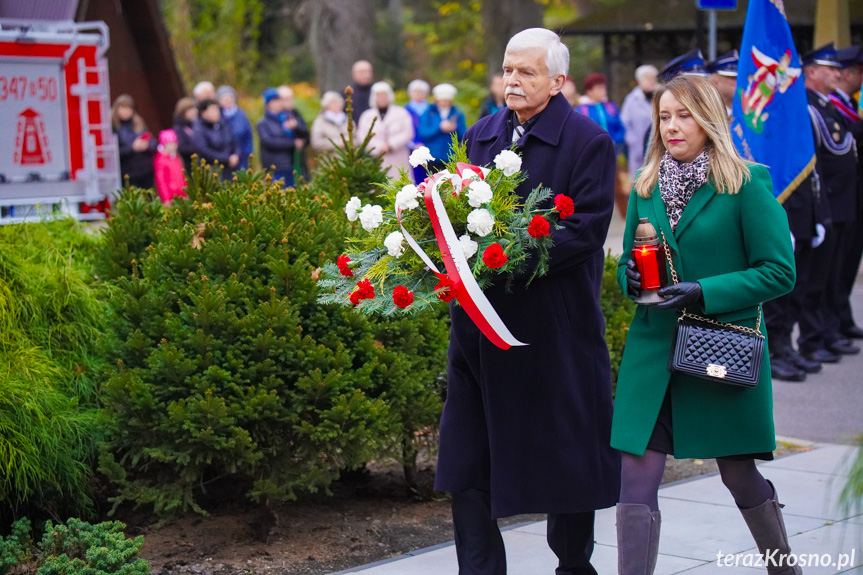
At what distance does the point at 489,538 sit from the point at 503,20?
20.4 metres

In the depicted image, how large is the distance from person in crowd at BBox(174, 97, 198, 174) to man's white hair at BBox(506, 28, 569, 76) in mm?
9885

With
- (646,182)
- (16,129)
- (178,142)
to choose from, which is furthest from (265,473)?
(178,142)

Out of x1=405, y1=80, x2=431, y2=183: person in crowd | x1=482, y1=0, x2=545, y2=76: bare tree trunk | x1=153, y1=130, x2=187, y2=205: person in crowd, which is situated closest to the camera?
x1=153, y1=130, x2=187, y2=205: person in crowd

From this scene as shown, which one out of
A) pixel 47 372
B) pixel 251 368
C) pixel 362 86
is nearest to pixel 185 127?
pixel 362 86

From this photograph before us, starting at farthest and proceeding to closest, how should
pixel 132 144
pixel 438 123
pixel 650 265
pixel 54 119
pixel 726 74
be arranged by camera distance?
pixel 438 123, pixel 132 144, pixel 54 119, pixel 726 74, pixel 650 265

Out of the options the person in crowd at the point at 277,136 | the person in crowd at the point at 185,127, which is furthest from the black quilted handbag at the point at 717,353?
the person in crowd at the point at 277,136

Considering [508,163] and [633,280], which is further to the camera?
[633,280]

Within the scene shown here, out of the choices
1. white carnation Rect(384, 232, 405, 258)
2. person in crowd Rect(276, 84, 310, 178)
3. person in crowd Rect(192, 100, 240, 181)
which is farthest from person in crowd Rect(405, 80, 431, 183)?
white carnation Rect(384, 232, 405, 258)

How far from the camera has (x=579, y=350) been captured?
3.87 metres

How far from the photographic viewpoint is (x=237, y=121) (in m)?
14.7

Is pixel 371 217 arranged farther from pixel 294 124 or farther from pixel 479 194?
pixel 294 124

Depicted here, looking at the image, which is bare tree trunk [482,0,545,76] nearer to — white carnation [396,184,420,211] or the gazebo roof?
the gazebo roof

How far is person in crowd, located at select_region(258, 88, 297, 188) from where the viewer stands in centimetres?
1441

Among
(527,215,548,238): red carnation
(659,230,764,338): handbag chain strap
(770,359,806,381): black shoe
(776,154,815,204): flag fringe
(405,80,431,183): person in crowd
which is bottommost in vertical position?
(770,359,806,381): black shoe
